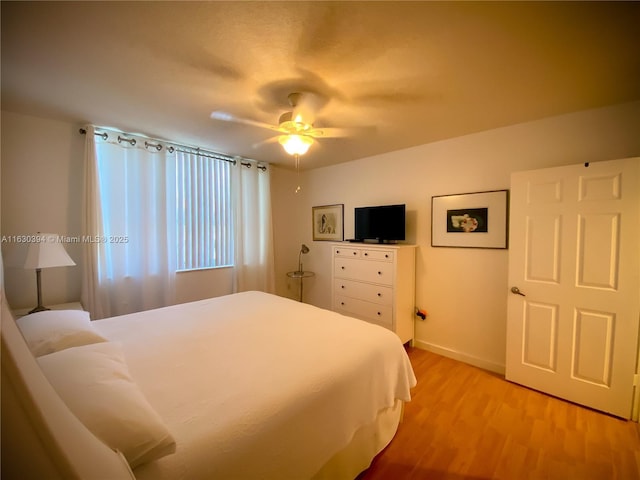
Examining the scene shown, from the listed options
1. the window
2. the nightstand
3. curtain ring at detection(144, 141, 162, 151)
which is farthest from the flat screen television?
the nightstand

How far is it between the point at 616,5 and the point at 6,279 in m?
4.41

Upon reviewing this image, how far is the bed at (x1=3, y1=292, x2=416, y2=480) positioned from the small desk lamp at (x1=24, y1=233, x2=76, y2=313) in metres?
0.70

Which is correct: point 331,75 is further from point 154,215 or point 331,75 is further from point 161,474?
point 154,215

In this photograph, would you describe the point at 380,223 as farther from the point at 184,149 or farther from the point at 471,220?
the point at 184,149

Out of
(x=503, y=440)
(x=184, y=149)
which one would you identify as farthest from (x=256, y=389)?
(x=184, y=149)

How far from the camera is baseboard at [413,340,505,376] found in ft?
8.38

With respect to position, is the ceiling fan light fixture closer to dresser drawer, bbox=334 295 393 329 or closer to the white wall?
the white wall

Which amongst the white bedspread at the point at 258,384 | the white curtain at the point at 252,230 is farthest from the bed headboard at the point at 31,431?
the white curtain at the point at 252,230

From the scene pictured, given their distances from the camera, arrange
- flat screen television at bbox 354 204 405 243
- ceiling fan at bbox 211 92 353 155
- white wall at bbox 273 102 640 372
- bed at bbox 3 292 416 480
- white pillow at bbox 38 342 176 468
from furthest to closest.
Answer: flat screen television at bbox 354 204 405 243
white wall at bbox 273 102 640 372
ceiling fan at bbox 211 92 353 155
bed at bbox 3 292 416 480
white pillow at bbox 38 342 176 468

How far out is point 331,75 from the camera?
1.64 meters

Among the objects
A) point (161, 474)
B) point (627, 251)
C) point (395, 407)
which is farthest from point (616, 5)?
point (161, 474)

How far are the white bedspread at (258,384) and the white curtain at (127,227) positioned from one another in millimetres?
897

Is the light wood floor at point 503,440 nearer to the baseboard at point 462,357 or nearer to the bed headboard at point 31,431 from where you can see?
the baseboard at point 462,357

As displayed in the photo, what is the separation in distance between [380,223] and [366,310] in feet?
3.62
